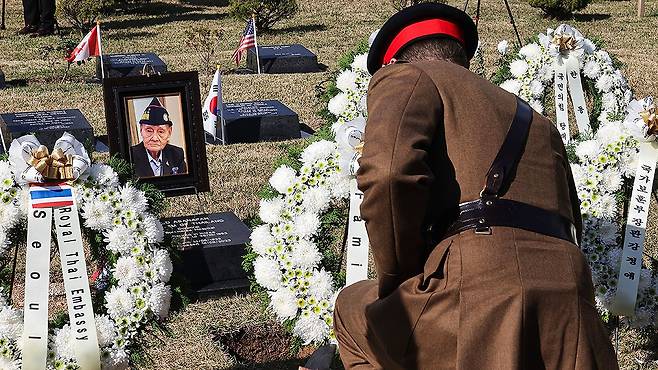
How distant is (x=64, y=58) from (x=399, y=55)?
1328cm

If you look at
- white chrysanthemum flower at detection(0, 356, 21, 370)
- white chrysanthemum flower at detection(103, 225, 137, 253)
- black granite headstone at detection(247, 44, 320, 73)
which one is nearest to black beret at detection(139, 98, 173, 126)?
white chrysanthemum flower at detection(103, 225, 137, 253)

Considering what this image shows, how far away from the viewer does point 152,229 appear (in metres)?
4.89

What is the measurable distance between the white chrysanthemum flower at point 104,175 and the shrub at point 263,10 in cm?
1333

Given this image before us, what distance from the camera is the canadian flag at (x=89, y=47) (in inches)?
473

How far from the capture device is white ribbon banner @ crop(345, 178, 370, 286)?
5266mm

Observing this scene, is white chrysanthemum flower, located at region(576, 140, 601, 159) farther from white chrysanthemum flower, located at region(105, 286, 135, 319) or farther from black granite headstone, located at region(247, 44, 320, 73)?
black granite headstone, located at region(247, 44, 320, 73)

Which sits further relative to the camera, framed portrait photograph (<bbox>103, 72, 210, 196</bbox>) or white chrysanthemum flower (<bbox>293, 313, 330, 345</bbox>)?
framed portrait photograph (<bbox>103, 72, 210, 196</bbox>)

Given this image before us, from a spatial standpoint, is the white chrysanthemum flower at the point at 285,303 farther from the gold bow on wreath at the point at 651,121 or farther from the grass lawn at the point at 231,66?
the gold bow on wreath at the point at 651,121

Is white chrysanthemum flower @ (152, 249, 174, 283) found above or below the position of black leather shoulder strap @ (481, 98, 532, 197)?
below

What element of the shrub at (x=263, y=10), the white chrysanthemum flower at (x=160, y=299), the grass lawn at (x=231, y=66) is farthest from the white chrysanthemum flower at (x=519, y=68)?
the shrub at (x=263, y=10)

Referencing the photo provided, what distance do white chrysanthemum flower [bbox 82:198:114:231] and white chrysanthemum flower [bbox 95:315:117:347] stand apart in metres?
0.46

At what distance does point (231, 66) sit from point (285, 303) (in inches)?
404

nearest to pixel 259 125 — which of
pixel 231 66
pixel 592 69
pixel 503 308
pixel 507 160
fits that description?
pixel 231 66

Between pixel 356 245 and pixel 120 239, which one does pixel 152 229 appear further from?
pixel 356 245
